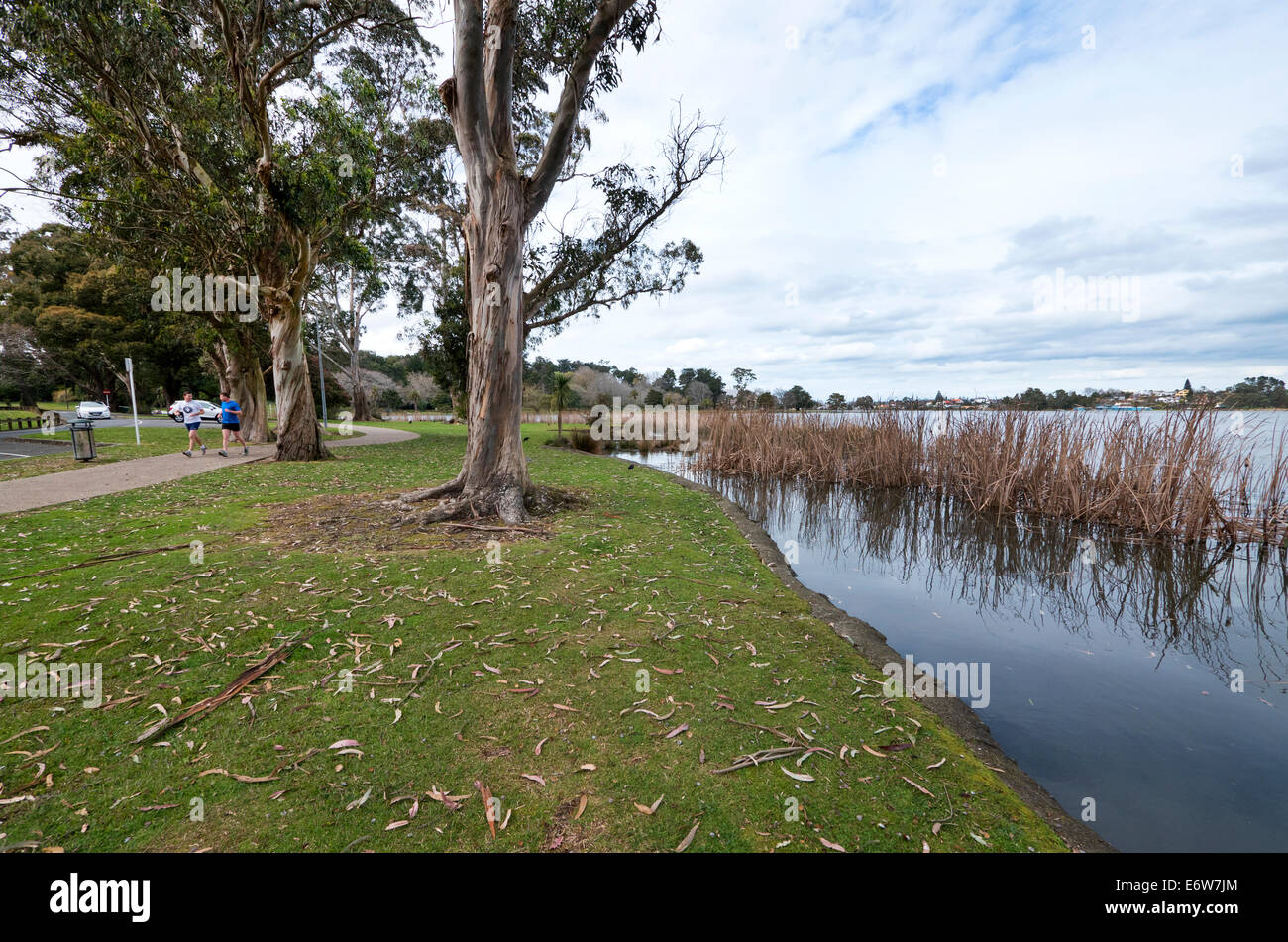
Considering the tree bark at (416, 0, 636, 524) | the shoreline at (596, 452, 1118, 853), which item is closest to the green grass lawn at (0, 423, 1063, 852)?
the shoreline at (596, 452, 1118, 853)

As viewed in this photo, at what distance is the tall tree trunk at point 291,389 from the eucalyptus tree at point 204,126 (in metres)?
0.41

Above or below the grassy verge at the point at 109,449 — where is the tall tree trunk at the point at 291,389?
above

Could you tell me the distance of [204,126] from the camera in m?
11.0

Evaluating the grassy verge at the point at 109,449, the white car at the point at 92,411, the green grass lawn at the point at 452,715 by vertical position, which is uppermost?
the white car at the point at 92,411

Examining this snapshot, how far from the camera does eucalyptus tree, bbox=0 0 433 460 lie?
9.51 metres

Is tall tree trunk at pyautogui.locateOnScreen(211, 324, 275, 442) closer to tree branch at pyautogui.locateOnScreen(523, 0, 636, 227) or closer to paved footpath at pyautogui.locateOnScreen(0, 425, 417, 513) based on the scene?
paved footpath at pyautogui.locateOnScreen(0, 425, 417, 513)

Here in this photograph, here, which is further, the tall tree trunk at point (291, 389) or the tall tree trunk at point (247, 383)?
the tall tree trunk at point (247, 383)

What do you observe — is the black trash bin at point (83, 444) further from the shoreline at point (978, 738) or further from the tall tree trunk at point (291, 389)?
the shoreline at point (978, 738)

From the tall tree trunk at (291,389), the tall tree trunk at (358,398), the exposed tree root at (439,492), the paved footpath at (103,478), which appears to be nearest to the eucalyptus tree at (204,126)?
the tall tree trunk at (291,389)

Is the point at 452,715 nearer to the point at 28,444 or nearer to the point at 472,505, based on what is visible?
the point at 472,505

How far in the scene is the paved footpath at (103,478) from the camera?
24.7 ft

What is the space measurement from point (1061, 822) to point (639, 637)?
8.14 ft

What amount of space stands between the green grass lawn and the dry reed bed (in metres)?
7.69
